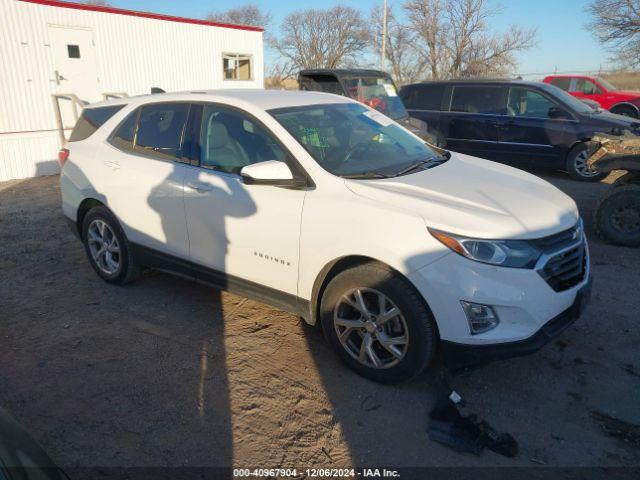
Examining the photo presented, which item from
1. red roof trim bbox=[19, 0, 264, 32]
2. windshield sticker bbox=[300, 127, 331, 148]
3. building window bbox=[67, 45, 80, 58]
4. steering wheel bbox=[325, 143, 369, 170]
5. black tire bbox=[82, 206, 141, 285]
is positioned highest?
red roof trim bbox=[19, 0, 264, 32]

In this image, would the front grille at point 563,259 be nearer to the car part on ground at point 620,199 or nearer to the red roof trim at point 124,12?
the car part on ground at point 620,199

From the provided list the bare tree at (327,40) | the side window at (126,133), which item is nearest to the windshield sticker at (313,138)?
the side window at (126,133)

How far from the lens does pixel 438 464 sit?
254cm

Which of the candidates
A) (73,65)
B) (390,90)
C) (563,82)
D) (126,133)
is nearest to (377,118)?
(126,133)

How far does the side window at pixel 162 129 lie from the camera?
13.0 feet

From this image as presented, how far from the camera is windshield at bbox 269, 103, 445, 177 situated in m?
3.37

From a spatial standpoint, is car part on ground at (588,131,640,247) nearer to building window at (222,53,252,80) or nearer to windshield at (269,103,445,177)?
windshield at (269,103,445,177)

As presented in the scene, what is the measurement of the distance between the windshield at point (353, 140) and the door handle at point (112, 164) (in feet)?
5.23

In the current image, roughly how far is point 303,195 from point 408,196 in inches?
26.8

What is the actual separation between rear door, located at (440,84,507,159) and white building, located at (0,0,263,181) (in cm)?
855

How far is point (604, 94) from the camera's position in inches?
658

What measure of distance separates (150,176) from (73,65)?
32.4 ft

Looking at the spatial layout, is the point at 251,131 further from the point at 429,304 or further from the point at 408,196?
the point at 429,304

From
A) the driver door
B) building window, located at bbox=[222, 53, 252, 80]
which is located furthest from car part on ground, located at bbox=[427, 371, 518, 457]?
building window, located at bbox=[222, 53, 252, 80]
